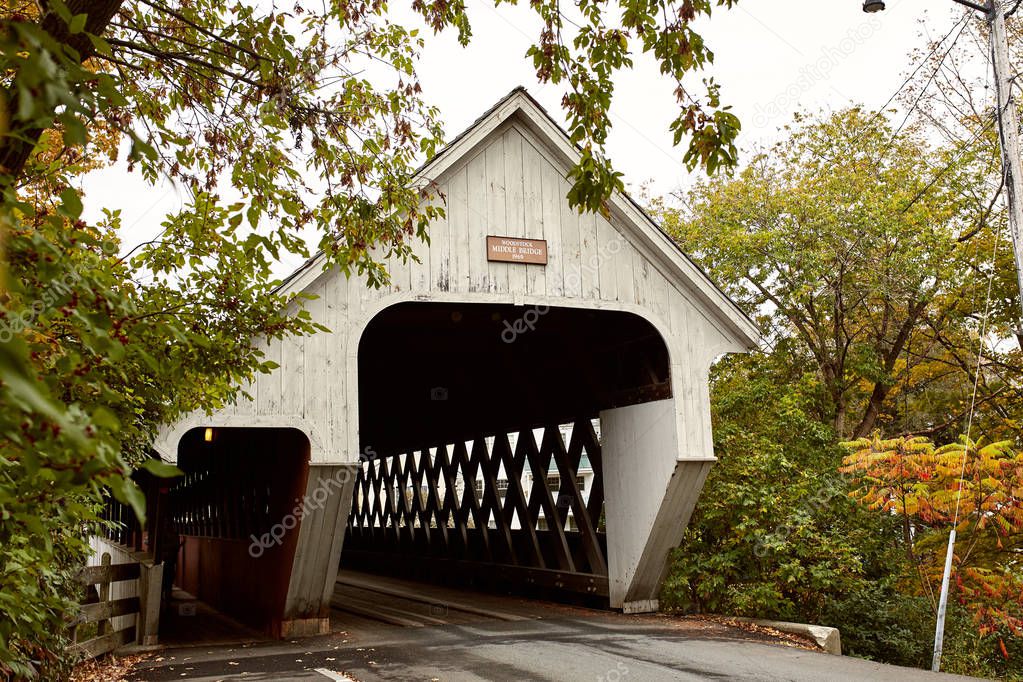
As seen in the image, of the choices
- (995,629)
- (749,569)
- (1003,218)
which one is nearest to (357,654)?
(749,569)

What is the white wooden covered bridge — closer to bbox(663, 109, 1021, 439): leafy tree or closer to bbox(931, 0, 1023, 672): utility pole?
bbox(931, 0, 1023, 672): utility pole

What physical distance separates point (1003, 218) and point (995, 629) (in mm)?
9741

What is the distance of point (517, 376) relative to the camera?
13.5m

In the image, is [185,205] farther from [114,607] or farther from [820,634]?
[820,634]

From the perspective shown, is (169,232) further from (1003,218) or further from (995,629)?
(1003,218)

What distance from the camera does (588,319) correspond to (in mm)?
12094

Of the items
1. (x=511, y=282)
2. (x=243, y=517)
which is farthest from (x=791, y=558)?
(x=243, y=517)

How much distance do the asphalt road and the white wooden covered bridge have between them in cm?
97

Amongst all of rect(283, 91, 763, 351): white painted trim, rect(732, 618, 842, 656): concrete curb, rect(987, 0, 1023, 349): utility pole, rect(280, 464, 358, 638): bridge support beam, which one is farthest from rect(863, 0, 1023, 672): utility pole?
rect(280, 464, 358, 638): bridge support beam

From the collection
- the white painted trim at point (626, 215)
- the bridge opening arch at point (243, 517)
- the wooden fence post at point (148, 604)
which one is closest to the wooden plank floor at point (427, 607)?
the bridge opening arch at point (243, 517)

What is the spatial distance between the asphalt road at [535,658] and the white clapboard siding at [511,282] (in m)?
1.95

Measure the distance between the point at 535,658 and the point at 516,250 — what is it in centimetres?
438

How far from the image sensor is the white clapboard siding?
9180 millimetres

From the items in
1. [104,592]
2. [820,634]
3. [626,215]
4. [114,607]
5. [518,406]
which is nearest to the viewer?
[104,592]
